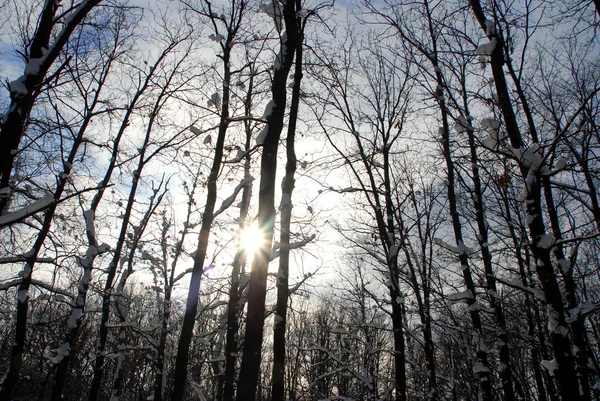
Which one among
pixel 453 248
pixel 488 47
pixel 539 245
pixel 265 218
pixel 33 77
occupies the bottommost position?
pixel 539 245

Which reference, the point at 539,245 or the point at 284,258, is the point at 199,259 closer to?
the point at 284,258

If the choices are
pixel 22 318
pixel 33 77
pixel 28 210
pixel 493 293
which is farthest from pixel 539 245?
pixel 22 318

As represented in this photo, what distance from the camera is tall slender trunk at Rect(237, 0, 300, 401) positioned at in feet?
14.7

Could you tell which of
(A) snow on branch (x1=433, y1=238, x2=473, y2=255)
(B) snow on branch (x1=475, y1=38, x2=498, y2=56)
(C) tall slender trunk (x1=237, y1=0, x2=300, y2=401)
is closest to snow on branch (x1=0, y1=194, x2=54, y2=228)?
(C) tall slender trunk (x1=237, y1=0, x2=300, y2=401)

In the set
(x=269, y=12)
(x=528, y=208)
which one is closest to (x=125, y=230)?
(x=269, y=12)

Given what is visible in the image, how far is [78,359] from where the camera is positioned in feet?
97.7

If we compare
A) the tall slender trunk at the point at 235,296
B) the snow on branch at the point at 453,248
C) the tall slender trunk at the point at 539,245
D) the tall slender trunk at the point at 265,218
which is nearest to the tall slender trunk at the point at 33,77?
the tall slender trunk at the point at 265,218

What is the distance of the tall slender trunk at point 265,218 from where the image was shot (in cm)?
448

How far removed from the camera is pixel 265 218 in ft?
17.1

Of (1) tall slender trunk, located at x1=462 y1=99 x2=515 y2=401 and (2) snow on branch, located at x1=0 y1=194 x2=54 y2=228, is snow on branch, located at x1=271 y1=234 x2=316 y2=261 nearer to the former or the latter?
(1) tall slender trunk, located at x1=462 y1=99 x2=515 y2=401

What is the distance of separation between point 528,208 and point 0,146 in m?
6.72

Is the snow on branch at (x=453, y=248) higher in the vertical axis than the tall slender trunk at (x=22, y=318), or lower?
higher

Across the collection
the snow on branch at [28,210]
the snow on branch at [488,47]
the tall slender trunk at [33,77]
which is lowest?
the snow on branch at [28,210]

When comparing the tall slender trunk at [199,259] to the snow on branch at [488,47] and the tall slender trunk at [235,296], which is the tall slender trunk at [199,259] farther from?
the snow on branch at [488,47]
